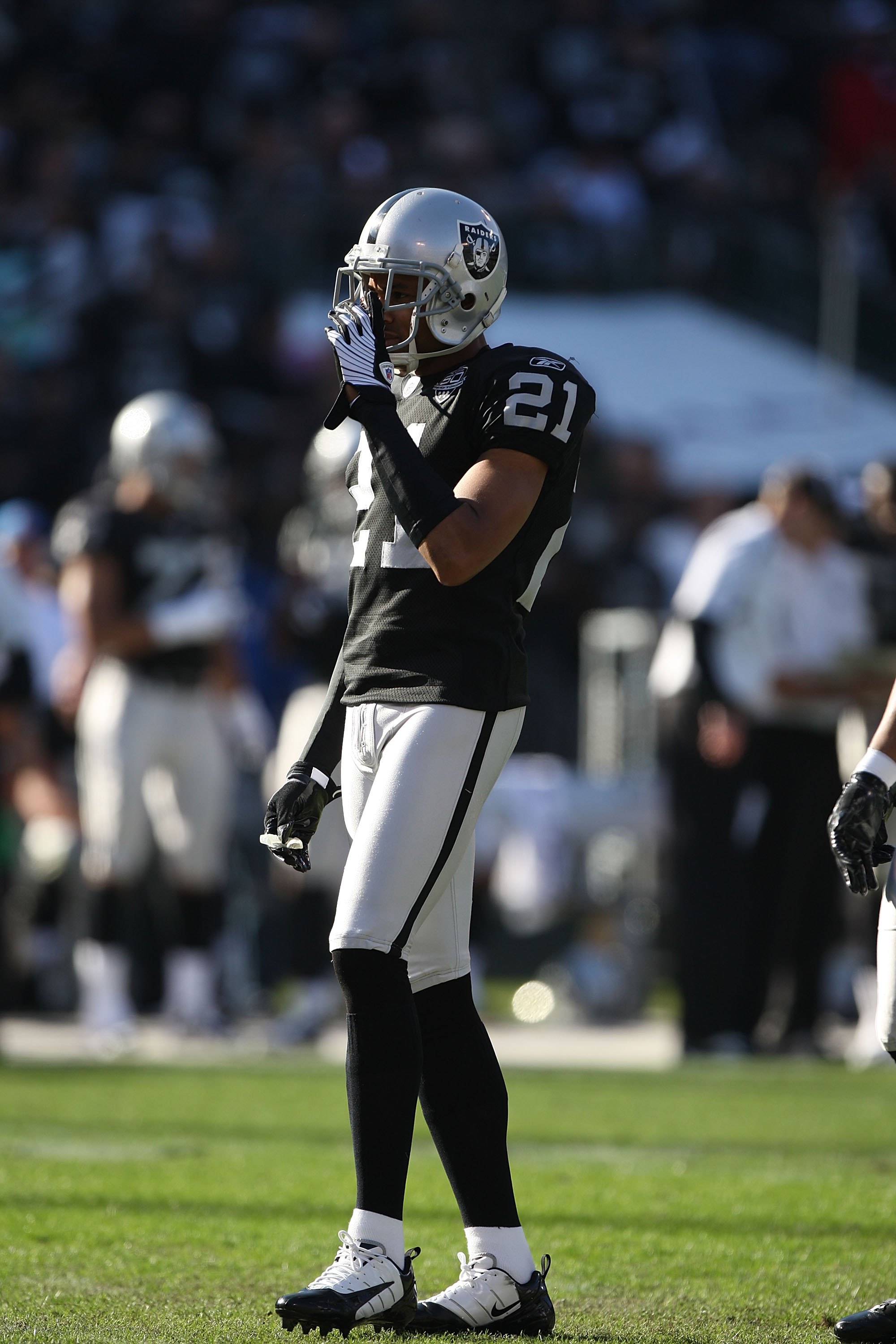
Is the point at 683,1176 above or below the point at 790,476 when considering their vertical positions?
below

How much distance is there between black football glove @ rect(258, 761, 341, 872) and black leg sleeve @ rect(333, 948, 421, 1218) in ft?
1.04

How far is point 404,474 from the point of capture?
338cm

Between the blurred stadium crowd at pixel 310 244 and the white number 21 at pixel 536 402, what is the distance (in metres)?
4.11

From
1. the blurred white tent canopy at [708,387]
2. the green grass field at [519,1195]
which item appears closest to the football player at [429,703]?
the green grass field at [519,1195]

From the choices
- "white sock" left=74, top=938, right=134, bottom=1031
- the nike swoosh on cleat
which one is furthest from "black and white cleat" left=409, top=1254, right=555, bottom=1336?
"white sock" left=74, top=938, right=134, bottom=1031

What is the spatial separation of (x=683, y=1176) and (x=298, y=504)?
7706mm

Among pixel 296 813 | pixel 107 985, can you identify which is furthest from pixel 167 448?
pixel 296 813

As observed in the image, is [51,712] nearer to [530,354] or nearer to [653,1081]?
[653,1081]

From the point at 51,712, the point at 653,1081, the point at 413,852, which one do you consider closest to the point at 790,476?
the point at 653,1081

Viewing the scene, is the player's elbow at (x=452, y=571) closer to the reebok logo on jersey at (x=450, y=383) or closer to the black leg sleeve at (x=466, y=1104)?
the reebok logo on jersey at (x=450, y=383)

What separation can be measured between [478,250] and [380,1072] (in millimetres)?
1452

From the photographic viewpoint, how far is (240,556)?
1190 cm

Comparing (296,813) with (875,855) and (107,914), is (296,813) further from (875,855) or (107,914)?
(107,914)

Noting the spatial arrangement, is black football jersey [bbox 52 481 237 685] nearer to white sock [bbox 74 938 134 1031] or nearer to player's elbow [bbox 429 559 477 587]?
white sock [bbox 74 938 134 1031]
